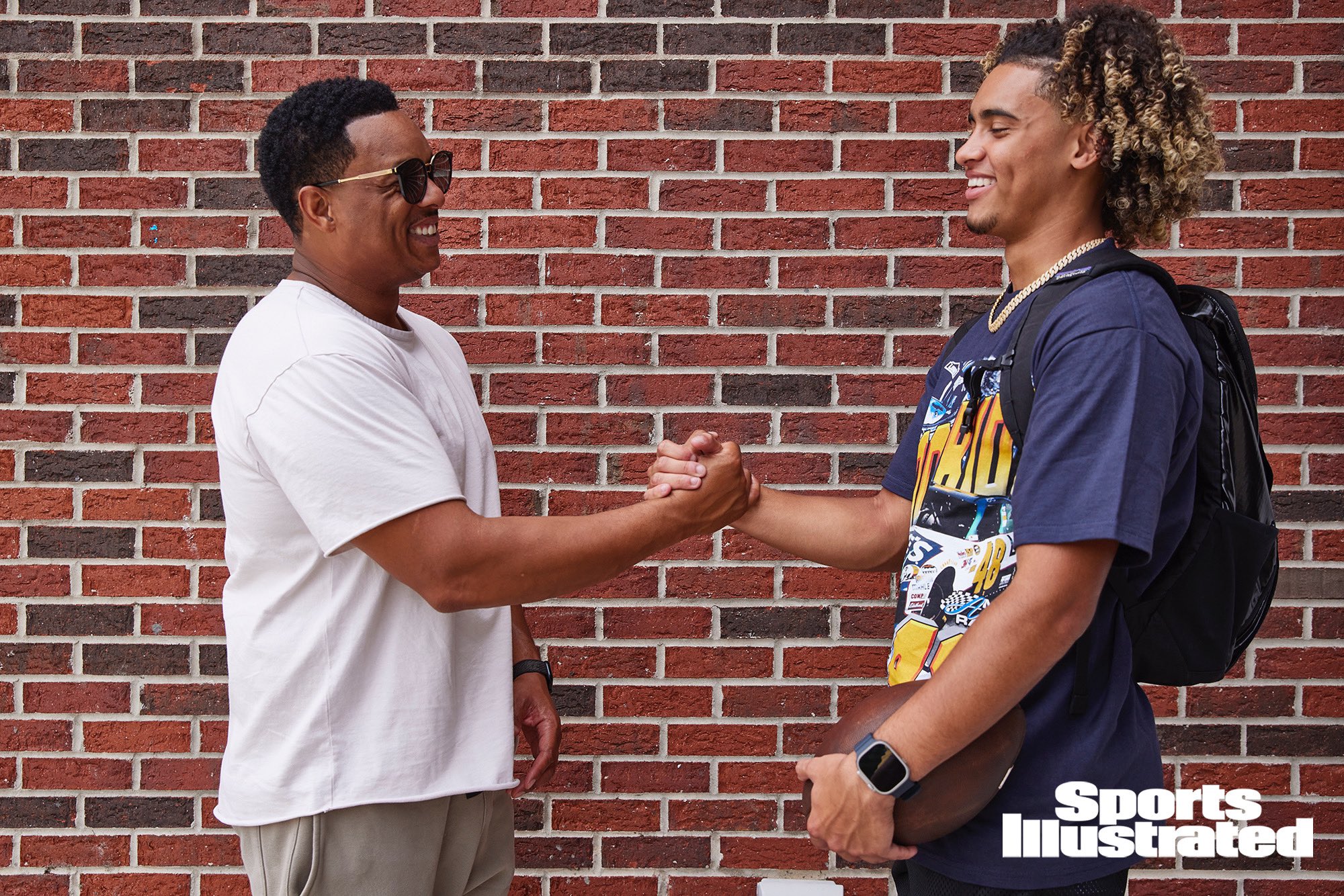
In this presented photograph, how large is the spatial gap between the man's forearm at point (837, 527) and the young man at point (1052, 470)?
28 centimetres

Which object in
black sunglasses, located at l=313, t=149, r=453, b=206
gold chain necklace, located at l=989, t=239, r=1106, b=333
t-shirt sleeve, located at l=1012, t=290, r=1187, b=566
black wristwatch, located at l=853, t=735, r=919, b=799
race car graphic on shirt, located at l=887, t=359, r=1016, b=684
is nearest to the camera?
t-shirt sleeve, located at l=1012, t=290, r=1187, b=566

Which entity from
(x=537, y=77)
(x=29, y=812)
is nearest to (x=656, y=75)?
(x=537, y=77)

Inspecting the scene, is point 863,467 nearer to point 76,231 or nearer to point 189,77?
point 189,77

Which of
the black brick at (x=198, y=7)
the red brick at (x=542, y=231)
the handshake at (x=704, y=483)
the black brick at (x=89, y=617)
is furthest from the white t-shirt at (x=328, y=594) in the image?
the black brick at (x=198, y=7)

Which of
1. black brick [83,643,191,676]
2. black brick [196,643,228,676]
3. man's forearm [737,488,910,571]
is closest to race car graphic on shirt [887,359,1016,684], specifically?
man's forearm [737,488,910,571]

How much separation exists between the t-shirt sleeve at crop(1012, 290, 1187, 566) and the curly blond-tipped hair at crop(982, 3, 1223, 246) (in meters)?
0.42

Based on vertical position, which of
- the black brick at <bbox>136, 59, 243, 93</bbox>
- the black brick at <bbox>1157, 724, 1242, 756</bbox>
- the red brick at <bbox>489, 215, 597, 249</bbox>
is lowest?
the black brick at <bbox>1157, 724, 1242, 756</bbox>

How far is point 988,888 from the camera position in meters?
1.87

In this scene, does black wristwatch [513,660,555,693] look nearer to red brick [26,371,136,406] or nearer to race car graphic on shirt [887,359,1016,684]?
race car graphic on shirt [887,359,1016,684]

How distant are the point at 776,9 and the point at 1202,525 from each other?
6.38 ft

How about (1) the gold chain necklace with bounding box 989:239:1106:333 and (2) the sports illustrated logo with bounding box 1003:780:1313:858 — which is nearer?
(2) the sports illustrated logo with bounding box 1003:780:1313:858

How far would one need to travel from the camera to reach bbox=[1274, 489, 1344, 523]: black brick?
302cm

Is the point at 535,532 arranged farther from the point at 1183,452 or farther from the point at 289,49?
the point at 289,49

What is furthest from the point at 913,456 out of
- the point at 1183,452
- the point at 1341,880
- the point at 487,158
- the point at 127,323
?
the point at 127,323
